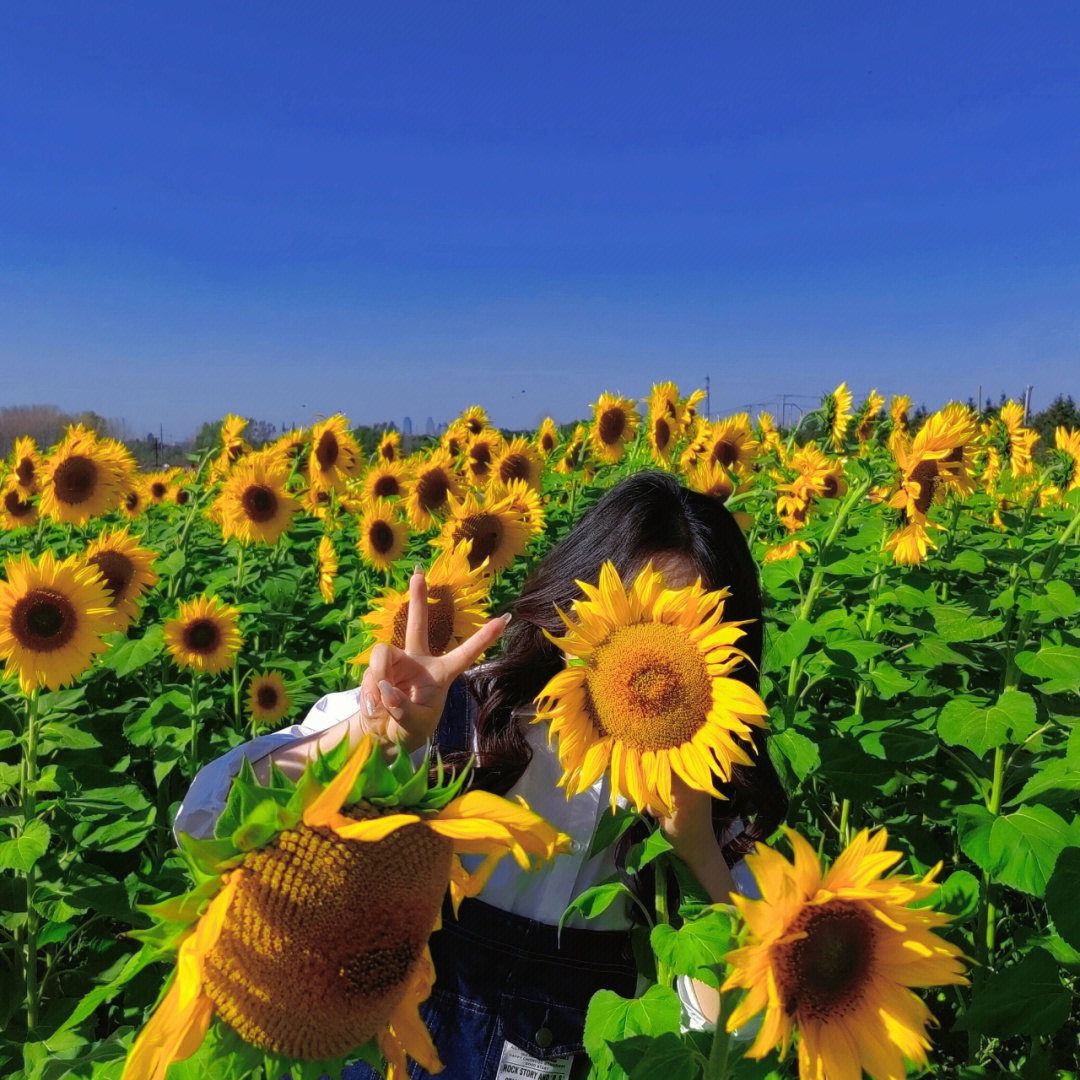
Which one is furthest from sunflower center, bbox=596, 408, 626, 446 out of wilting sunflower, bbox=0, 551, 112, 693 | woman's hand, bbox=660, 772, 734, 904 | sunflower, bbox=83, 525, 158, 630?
woman's hand, bbox=660, 772, 734, 904

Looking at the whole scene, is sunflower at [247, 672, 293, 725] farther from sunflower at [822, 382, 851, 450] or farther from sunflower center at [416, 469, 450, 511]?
sunflower at [822, 382, 851, 450]

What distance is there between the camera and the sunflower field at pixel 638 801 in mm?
863

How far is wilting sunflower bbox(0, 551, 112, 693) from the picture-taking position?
3158 mm

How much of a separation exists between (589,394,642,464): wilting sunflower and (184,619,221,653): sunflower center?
369 centimetres

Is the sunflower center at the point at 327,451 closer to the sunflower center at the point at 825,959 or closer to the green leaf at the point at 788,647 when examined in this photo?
the green leaf at the point at 788,647

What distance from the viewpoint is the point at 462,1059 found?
6.49 ft

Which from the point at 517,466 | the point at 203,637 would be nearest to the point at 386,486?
the point at 517,466

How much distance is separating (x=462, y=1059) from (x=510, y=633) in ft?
3.05

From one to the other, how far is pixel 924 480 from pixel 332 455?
4305 millimetres

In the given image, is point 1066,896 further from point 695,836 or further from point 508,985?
point 508,985

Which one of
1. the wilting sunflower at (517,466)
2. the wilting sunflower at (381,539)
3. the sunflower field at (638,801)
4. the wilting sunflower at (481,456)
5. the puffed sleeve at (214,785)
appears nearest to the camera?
the sunflower field at (638,801)

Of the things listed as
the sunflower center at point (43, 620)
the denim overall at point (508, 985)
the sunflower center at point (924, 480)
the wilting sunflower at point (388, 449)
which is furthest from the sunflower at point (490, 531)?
the wilting sunflower at point (388, 449)

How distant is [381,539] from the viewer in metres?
4.90

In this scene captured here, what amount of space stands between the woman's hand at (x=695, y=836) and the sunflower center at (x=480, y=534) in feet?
8.05
